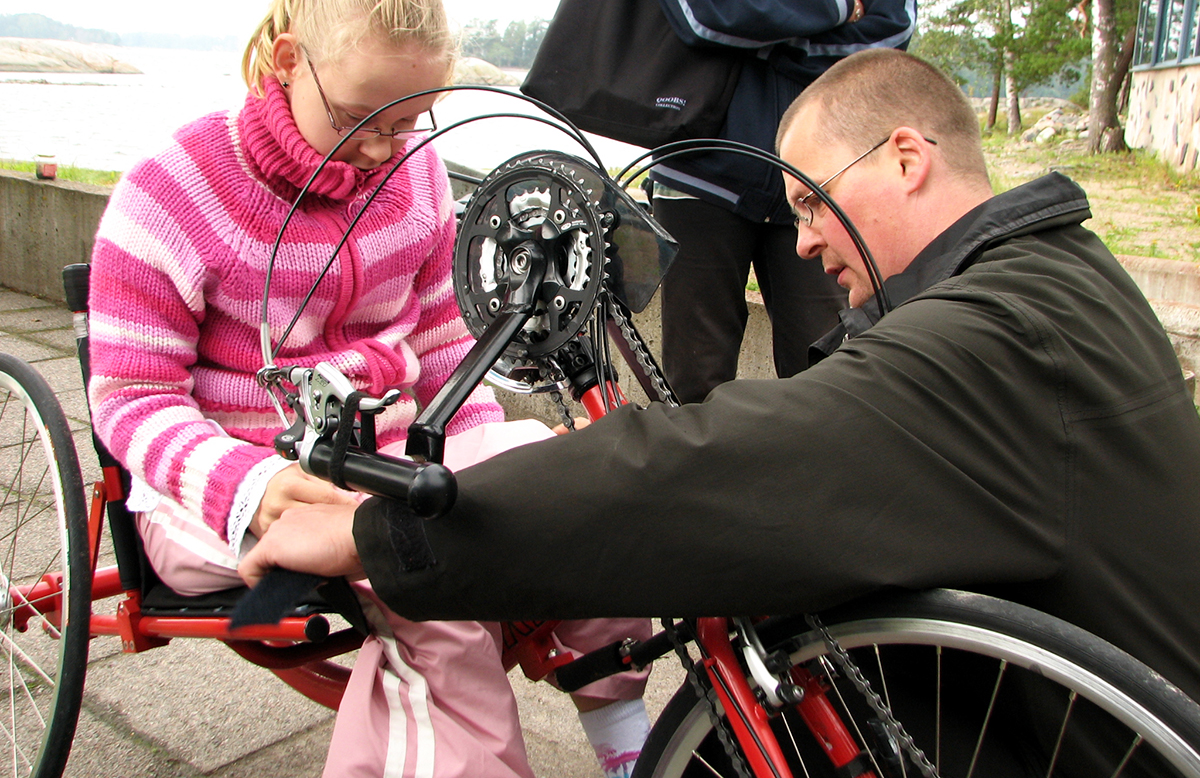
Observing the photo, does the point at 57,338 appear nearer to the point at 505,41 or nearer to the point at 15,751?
the point at 15,751

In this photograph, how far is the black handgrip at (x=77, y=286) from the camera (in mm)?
1789

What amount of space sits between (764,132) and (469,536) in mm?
1694

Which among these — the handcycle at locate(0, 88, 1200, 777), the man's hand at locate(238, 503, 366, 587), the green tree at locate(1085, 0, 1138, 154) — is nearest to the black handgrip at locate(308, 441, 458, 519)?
the handcycle at locate(0, 88, 1200, 777)

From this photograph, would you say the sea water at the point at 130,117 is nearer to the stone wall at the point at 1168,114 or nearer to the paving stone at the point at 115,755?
the paving stone at the point at 115,755

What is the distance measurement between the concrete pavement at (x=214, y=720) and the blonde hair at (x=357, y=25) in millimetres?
1446

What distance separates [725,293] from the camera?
8.90 ft

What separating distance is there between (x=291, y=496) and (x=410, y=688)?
34 cm

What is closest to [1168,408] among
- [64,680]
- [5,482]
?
[64,680]

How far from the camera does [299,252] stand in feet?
5.69

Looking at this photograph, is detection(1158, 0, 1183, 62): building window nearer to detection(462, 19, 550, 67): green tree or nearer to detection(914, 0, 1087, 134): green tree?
detection(914, 0, 1087, 134): green tree

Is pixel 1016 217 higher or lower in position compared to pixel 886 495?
higher

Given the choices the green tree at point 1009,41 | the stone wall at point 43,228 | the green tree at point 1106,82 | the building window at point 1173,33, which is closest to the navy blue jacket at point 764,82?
the stone wall at point 43,228

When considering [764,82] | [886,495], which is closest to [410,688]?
[886,495]

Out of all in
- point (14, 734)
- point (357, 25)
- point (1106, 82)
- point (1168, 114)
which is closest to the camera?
point (357, 25)
